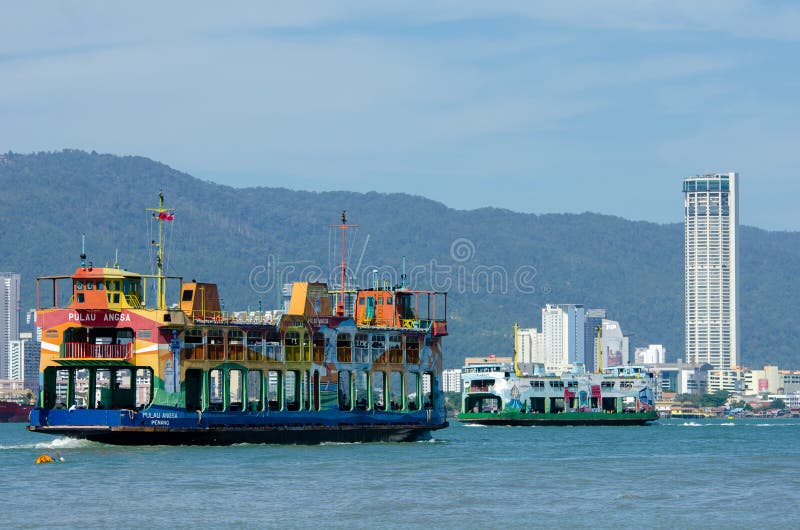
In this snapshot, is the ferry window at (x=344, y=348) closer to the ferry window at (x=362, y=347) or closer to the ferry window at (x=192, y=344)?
the ferry window at (x=362, y=347)

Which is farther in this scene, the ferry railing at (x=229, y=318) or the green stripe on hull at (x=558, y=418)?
the green stripe on hull at (x=558, y=418)

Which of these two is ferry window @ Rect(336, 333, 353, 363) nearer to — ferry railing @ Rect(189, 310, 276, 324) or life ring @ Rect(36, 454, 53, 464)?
ferry railing @ Rect(189, 310, 276, 324)

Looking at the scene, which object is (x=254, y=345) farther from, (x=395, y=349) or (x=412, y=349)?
(x=412, y=349)

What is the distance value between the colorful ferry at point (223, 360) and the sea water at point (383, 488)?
1.27 m

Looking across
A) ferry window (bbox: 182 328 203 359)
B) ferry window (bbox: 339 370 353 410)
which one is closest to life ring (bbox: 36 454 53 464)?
ferry window (bbox: 182 328 203 359)

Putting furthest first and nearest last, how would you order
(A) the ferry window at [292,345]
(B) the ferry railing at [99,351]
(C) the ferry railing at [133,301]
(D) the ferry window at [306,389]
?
(D) the ferry window at [306,389] < (A) the ferry window at [292,345] < (C) the ferry railing at [133,301] < (B) the ferry railing at [99,351]

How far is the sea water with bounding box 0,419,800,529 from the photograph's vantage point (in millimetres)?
51594

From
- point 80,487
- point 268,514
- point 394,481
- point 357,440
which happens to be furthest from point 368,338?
point 268,514

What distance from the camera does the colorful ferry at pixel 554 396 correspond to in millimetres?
154875

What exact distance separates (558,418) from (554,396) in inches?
116

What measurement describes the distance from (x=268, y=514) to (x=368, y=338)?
107 feet

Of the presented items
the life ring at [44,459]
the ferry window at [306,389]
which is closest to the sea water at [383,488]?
the life ring at [44,459]

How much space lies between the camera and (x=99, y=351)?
7419 centimetres

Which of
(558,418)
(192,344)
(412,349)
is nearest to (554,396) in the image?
(558,418)
